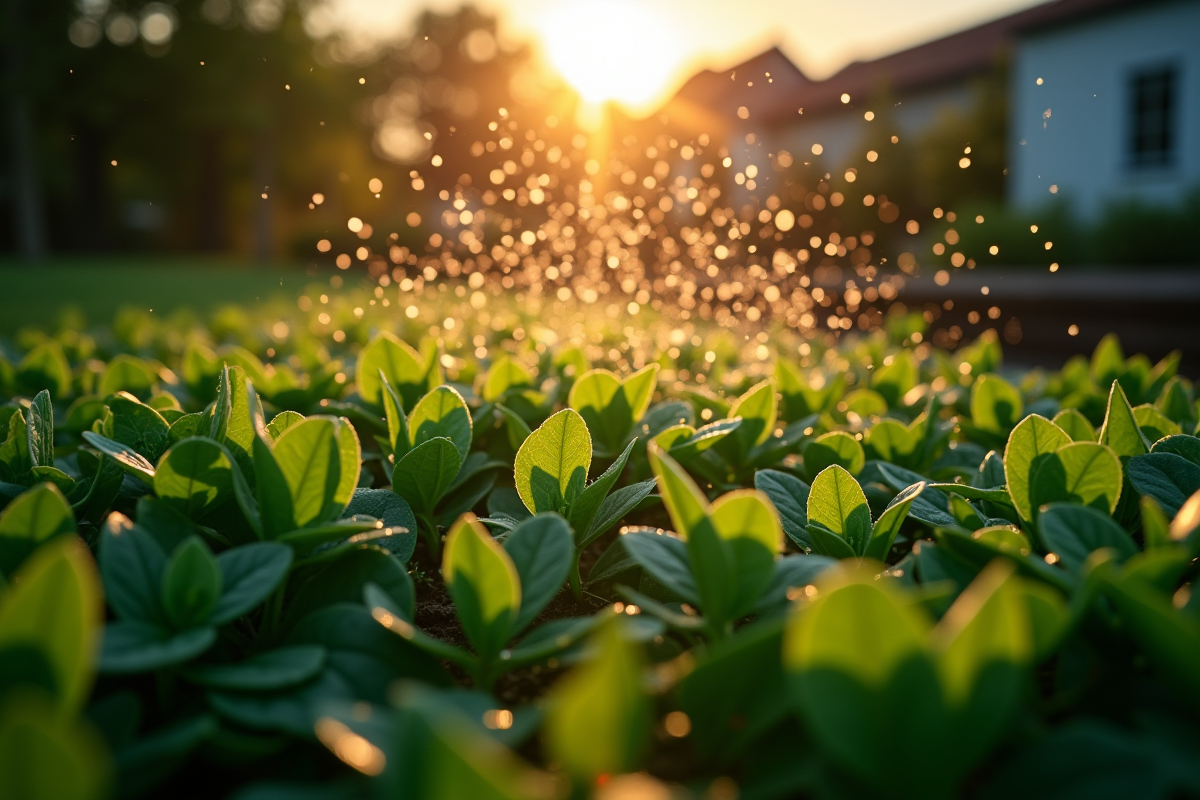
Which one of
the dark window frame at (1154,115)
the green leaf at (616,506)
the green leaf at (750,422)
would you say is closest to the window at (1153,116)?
the dark window frame at (1154,115)

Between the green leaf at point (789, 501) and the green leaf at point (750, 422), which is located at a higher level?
the green leaf at point (750, 422)

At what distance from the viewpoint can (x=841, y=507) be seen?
3.54 ft

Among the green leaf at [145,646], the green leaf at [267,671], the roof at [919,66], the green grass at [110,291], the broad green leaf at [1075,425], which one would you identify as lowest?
the green leaf at [267,671]

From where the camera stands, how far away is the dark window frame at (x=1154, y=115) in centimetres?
1260

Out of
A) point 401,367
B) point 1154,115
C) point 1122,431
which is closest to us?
point 1122,431

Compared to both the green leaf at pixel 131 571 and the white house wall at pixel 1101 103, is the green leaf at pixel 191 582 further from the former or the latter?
the white house wall at pixel 1101 103

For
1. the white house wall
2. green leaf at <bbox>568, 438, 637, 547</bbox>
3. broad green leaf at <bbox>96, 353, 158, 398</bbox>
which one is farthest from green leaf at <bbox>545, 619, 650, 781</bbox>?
the white house wall

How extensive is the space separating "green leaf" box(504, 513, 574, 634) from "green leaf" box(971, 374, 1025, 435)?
119cm

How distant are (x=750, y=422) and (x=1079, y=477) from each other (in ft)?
1.83

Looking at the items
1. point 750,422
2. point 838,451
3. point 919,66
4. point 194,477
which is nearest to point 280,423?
point 194,477

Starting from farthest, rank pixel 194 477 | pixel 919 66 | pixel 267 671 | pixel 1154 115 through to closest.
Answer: pixel 919 66
pixel 1154 115
pixel 194 477
pixel 267 671

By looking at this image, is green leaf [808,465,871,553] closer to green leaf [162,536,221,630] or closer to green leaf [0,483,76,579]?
green leaf [162,536,221,630]

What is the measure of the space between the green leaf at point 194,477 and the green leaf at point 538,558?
370 millimetres

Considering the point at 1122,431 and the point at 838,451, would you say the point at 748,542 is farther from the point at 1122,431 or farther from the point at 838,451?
the point at 1122,431
